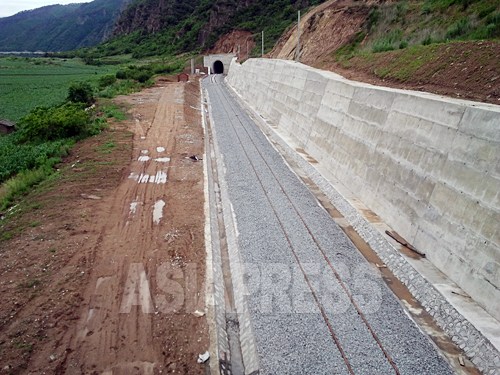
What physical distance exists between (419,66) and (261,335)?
16183 mm

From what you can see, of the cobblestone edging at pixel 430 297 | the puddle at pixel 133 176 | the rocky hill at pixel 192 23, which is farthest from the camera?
the rocky hill at pixel 192 23

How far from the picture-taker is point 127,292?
10539 millimetres

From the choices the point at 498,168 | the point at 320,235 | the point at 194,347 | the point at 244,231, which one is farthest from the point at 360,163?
the point at 194,347

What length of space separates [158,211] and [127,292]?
5.38 meters

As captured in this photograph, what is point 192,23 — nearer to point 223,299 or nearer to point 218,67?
point 218,67

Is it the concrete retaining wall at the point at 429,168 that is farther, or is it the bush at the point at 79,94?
the bush at the point at 79,94

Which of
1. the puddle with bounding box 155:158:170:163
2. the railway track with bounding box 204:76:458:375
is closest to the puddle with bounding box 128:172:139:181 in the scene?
the puddle with bounding box 155:158:170:163

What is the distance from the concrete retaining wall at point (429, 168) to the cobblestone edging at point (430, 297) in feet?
2.33

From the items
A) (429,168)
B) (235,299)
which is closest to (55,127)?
(235,299)

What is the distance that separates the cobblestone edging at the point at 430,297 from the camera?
8070 mm

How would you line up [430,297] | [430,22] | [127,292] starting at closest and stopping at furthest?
[430,297], [127,292], [430,22]

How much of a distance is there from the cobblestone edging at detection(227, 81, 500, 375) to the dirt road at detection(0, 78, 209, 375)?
5696 mm

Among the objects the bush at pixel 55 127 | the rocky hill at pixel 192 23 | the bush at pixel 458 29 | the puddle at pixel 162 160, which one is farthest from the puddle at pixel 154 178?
the rocky hill at pixel 192 23

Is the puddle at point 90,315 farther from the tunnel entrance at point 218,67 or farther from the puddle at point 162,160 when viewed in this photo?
the tunnel entrance at point 218,67
